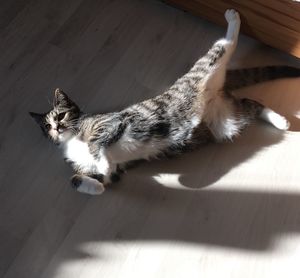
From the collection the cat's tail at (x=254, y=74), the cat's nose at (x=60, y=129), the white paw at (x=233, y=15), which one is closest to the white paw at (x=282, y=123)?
the cat's tail at (x=254, y=74)

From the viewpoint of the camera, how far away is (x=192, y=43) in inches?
71.8

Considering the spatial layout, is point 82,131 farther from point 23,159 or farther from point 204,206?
point 204,206

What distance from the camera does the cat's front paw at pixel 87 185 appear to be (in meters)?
1.47

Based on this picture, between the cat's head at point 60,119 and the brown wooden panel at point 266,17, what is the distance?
2.27 ft

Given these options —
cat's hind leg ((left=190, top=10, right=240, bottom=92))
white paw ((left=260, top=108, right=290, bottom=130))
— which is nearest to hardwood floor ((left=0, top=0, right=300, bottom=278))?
white paw ((left=260, top=108, right=290, bottom=130))

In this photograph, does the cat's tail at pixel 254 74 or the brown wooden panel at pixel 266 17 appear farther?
the cat's tail at pixel 254 74

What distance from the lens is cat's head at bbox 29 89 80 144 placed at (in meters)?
1.53

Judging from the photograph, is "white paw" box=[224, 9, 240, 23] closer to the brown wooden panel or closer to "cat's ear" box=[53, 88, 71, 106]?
the brown wooden panel

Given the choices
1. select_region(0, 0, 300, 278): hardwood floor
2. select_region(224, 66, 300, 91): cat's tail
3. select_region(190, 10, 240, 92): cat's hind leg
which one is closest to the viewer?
select_region(0, 0, 300, 278): hardwood floor

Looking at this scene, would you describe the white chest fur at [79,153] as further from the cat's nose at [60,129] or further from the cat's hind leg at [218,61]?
Result: the cat's hind leg at [218,61]

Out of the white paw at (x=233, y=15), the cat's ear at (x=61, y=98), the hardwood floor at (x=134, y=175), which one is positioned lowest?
the hardwood floor at (x=134, y=175)

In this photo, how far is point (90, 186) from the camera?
→ 58.0 inches

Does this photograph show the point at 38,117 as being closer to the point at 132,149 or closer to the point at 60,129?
the point at 60,129

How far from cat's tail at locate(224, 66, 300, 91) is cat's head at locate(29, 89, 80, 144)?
0.63 meters
